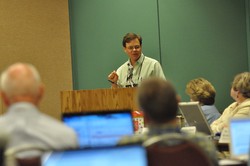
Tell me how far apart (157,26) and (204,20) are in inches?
26.9

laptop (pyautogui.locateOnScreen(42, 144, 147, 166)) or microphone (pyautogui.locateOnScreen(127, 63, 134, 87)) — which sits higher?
microphone (pyautogui.locateOnScreen(127, 63, 134, 87))

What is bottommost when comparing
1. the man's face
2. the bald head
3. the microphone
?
the bald head

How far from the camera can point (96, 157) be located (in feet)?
6.01

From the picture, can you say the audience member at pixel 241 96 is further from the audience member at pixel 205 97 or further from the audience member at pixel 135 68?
the audience member at pixel 135 68

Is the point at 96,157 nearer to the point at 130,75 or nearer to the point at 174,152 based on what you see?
the point at 174,152

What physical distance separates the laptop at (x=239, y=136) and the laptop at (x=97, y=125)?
719 millimetres

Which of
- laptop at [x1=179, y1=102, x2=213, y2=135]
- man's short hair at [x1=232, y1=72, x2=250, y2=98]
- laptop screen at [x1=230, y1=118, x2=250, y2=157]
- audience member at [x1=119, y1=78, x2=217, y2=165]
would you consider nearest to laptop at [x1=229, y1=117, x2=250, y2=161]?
laptop screen at [x1=230, y1=118, x2=250, y2=157]

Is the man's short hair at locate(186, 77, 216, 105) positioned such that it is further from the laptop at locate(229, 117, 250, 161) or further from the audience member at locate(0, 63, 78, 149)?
the audience member at locate(0, 63, 78, 149)

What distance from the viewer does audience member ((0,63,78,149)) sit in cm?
219

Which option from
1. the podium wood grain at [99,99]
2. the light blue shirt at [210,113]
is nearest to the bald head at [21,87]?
the podium wood grain at [99,99]

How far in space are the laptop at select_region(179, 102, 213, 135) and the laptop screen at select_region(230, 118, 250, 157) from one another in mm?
1275

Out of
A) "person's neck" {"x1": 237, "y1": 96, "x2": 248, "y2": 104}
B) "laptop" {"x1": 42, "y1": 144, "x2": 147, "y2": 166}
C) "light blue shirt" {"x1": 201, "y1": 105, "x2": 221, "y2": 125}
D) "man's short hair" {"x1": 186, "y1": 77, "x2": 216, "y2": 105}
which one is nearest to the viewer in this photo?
"laptop" {"x1": 42, "y1": 144, "x2": 147, "y2": 166}

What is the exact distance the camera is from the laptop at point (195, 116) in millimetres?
4414

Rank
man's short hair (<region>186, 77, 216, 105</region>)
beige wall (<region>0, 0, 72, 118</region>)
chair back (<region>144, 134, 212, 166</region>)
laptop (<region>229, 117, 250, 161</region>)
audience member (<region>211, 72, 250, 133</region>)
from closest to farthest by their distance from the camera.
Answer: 1. chair back (<region>144, 134, 212, 166</region>)
2. laptop (<region>229, 117, 250, 161</region>)
3. audience member (<region>211, 72, 250, 133</region>)
4. man's short hair (<region>186, 77, 216, 105</region>)
5. beige wall (<region>0, 0, 72, 118</region>)
